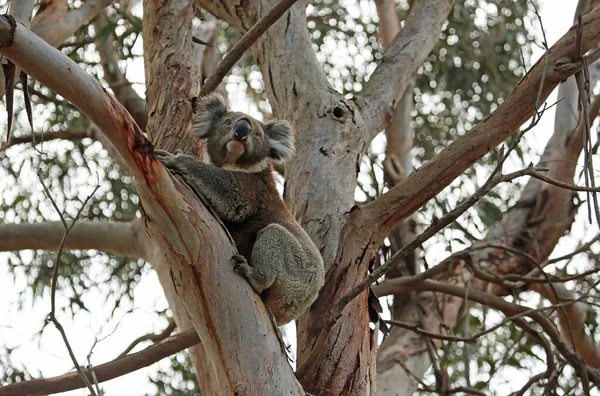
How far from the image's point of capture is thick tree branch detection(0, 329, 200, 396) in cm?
320

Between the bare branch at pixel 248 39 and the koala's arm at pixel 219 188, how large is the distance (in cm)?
43

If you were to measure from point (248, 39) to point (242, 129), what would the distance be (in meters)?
0.50

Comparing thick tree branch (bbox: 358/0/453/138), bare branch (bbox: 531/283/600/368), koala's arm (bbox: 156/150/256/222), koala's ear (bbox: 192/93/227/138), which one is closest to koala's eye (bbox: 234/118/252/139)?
koala's ear (bbox: 192/93/227/138)

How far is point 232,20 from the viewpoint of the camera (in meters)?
4.83

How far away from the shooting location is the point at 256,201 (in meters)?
3.36

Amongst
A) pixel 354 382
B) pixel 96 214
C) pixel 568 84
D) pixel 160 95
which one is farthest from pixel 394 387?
pixel 96 214

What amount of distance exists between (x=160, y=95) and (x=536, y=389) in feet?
12.9

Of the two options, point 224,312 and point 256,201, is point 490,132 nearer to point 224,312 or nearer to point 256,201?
point 256,201

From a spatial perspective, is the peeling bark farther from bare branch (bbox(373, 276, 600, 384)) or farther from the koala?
bare branch (bbox(373, 276, 600, 384))

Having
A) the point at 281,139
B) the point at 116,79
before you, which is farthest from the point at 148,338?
the point at 116,79

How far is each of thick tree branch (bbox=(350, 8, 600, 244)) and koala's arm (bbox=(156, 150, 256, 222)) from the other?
71 cm

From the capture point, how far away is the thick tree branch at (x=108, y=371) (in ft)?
10.5

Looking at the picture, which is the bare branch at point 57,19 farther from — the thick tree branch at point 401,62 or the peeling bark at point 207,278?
the peeling bark at point 207,278

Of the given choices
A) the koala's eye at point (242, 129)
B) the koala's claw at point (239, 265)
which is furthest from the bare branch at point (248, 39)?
the koala's claw at point (239, 265)
